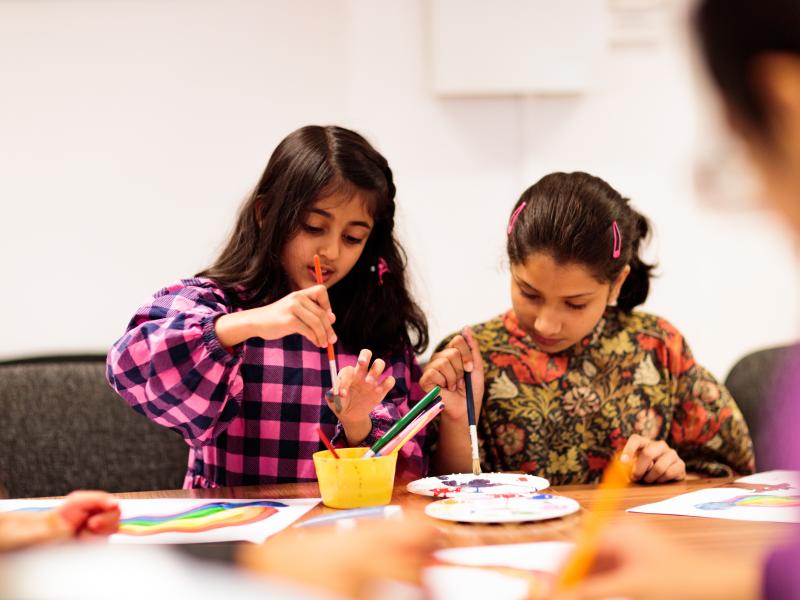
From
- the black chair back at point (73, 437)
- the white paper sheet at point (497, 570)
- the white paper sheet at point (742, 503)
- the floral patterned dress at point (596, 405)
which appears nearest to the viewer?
the white paper sheet at point (497, 570)

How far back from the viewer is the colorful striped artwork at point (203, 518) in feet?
2.68

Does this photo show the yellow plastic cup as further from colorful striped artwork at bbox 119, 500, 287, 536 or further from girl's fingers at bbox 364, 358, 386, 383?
girl's fingers at bbox 364, 358, 386, 383

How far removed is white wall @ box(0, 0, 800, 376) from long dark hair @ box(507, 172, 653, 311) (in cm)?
28

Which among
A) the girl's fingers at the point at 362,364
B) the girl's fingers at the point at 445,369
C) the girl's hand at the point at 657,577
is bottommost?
the girl's hand at the point at 657,577

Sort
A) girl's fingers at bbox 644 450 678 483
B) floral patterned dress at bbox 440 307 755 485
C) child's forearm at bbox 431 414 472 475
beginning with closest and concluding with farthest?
girl's fingers at bbox 644 450 678 483
child's forearm at bbox 431 414 472 475
floral patterned dress at bbox 440 307 755 485

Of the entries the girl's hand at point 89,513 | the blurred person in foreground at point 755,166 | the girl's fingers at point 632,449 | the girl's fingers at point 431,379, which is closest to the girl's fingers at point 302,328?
the girl's fingers at point 431,379

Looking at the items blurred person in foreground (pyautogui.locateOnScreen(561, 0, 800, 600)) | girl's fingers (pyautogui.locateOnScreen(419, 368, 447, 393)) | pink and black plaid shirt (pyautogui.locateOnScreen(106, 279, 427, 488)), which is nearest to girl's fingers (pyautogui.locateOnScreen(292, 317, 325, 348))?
pink and black plaid shirt (pyautogui.locateOnScreen(106, 279, 427, 488))

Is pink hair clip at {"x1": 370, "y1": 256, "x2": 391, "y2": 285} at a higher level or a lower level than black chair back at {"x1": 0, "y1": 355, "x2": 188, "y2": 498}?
higher

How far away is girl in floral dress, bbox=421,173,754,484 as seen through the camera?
4.15 ft

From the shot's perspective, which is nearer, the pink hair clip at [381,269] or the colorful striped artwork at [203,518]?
the colorful striped artwork at [203,518]

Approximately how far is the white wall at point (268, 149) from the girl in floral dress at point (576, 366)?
9.5 inches

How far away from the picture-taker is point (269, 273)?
1294 millimetres

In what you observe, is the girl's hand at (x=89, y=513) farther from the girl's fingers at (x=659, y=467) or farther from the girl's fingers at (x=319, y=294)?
the girl's fingers at (x=659, y=467)

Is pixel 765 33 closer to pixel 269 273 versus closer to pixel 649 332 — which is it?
pixel 269 273
